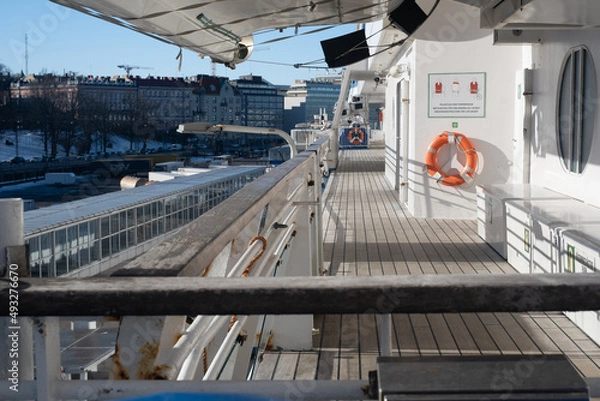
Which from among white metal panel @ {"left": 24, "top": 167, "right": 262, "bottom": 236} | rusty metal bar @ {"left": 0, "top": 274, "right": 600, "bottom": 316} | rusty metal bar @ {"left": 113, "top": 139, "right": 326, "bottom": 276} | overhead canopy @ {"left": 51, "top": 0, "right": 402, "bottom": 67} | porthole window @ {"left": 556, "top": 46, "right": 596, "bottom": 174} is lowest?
white metal panel @ {"left": 24, "top": 167, "right": 262, "bottom": 236}

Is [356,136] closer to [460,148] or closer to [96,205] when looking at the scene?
[96,205]

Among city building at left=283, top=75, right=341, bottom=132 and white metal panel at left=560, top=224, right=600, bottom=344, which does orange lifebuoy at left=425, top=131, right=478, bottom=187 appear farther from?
city building at left=283, top=75, right=341, bottom=132

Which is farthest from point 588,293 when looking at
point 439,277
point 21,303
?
point 21,303

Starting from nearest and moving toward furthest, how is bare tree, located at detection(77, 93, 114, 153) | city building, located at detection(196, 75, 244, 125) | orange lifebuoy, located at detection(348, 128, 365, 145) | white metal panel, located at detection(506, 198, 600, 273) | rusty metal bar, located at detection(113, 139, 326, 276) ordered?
rusty metal bar, located at detection(113, 139, 326, 276) < white metal panel, located at detection(506, 198, 600, 273) < orange lifebuoy, located at detection(348, 128, 365, 145) < bare tree, located at detection(77, 93, 114, 153) < city building, located at detection(196, 75, 244, 125)

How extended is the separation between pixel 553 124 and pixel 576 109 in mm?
644

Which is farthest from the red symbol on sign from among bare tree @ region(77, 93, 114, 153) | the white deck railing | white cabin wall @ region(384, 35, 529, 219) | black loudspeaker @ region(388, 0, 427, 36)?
bare tree @ region(77, 93, 114, 153)

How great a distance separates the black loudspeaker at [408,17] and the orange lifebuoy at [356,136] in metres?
22.6

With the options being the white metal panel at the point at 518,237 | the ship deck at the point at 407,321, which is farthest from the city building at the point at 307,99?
the white metal panel at the point at 518,237

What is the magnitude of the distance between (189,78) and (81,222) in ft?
301

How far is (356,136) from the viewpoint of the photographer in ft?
93.8

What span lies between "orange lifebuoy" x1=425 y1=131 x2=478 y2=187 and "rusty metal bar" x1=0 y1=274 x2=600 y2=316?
6871 mm

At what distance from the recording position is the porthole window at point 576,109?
517 centimetres

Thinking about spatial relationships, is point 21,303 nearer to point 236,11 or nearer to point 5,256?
point 5,256

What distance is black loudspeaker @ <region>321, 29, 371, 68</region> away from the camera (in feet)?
23.3
